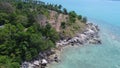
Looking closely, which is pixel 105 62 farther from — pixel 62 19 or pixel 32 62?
pixel 62 19

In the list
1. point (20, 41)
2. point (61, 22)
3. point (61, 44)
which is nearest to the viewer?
point (20, 41)

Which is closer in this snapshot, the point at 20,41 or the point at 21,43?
A: the point at 21,43

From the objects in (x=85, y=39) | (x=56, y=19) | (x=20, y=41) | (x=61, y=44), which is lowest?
(x=61, y=44)

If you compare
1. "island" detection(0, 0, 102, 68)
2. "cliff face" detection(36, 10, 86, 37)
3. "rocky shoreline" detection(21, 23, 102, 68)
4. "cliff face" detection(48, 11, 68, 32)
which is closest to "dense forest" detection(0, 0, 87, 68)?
"island" detection(0, 0, 102, 68)

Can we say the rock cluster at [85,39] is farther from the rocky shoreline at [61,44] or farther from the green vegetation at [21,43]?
the green vegetation at [21,43]

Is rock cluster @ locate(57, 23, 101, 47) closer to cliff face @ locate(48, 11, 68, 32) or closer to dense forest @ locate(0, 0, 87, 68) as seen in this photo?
dense forest @ locate(0, 0, 87, 68)

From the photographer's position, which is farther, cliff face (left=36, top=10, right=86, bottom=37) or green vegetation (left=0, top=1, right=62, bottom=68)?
cliff face (left=36, top=10, right=86, bottom=37)

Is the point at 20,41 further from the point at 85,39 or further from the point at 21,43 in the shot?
the point at 85,39

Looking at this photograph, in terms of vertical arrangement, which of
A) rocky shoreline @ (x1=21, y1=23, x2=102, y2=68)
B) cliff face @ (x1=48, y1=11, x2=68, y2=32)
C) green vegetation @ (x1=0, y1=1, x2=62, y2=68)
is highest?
cliff face @ (x1=48, y1=11, x2=68, y2=32)

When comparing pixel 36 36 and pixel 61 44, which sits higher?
pixel 36 36

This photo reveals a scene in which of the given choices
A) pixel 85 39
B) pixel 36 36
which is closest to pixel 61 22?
pixel 85 39
